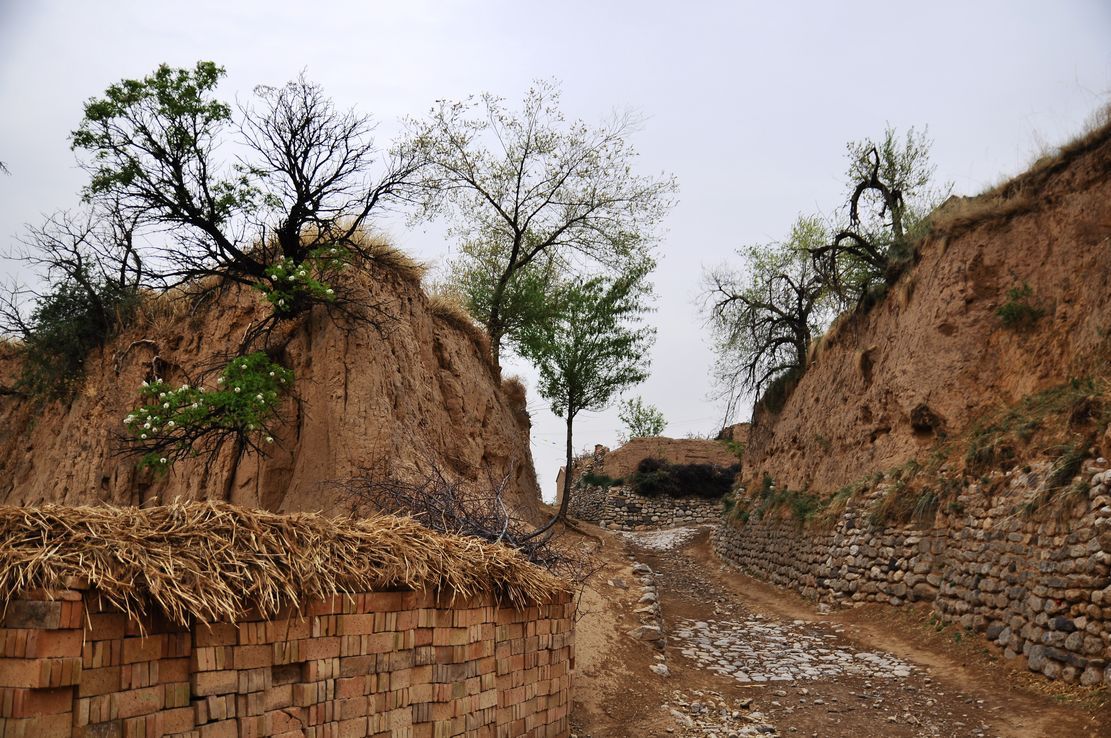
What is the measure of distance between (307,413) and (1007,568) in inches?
371

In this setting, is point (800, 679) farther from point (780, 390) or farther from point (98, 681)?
point (780, 390)

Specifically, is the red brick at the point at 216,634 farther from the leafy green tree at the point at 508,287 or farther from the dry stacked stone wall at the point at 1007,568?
the leafy green tree at the point at 508,287

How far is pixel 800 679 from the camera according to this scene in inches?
422

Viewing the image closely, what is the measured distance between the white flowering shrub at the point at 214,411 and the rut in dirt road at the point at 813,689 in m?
6.28

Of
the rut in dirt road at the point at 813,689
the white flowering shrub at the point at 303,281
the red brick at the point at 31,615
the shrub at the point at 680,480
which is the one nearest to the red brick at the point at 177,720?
the red brick at the point at 31,615

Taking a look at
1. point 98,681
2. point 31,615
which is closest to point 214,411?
point 98,681

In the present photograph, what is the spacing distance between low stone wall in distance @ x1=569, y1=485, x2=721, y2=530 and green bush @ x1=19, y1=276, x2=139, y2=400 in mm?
20013

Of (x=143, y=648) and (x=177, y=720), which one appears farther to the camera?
(x=177, y=720)

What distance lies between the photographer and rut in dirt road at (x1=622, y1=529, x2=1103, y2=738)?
28.7ft

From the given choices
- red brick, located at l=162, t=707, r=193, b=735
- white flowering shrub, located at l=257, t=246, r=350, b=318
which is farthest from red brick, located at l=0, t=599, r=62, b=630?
white flowering shrub, located at l=257, t=246, r=350, b=318

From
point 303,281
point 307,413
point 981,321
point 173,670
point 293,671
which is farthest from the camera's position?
point 981,321

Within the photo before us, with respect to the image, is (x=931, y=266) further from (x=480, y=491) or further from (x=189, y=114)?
(x=189, y=114)

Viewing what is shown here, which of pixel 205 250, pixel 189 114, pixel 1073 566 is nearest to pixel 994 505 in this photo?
pixel 1073 566

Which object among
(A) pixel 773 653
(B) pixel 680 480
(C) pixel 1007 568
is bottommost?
(A) pixel 773 653
